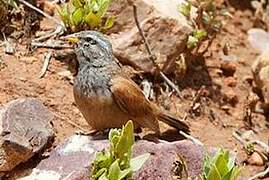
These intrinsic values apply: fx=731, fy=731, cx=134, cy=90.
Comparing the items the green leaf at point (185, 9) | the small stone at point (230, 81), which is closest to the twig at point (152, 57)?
the green leaf at point (185, 9)

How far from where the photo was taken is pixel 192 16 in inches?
277

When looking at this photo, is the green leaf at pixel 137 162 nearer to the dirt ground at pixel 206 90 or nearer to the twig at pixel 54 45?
the dirt ground at pixel 206 90

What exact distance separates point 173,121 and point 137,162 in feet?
5.29

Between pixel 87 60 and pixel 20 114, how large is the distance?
2.60 feet

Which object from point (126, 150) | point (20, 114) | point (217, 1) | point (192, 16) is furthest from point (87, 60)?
point (217, 1)

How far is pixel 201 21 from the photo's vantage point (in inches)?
278

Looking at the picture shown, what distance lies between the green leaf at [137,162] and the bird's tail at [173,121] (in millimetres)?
1481

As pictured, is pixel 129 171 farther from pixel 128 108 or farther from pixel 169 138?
pixel 169 138

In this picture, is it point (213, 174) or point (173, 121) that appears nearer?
point (213, 174)

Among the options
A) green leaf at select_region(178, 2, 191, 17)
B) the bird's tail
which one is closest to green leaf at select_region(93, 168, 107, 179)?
the bird's tail

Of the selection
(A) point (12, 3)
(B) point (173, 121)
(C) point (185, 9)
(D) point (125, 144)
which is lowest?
(B) point (173, 121)

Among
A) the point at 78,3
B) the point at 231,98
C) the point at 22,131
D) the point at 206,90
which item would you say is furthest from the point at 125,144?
the point at 231,98

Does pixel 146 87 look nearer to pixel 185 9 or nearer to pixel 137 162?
pixel 185 9

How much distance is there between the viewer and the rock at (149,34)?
21.9 ft
